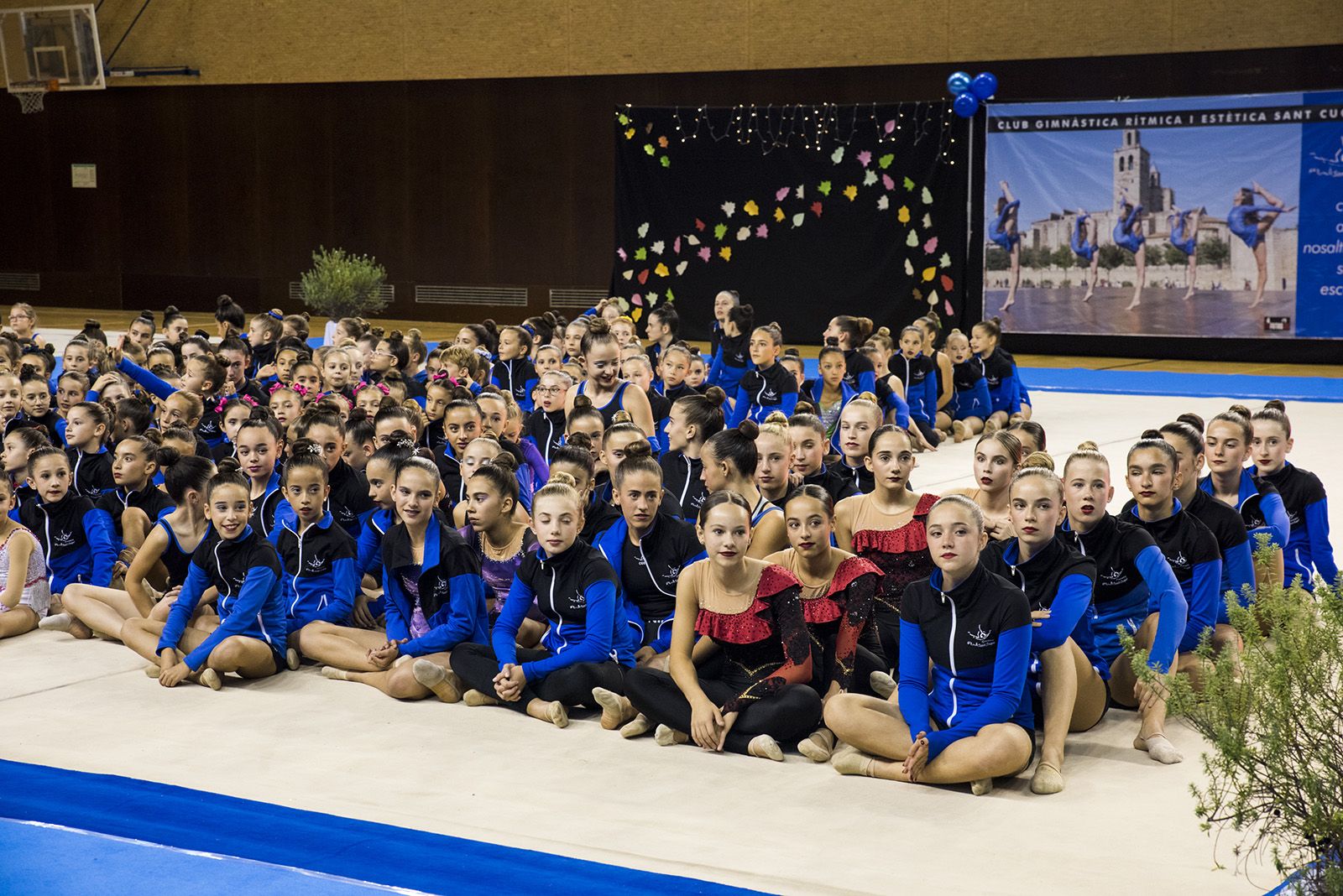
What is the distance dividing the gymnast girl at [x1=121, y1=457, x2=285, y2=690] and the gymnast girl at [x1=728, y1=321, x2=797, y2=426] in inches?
165

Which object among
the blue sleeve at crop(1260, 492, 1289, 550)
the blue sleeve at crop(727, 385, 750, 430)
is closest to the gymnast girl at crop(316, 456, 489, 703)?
the blue sleeve at crop(1260, 492, 1289, 550)

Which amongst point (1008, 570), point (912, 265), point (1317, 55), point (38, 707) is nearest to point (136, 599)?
point (38, 707)

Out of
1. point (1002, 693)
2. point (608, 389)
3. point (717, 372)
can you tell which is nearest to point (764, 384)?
point (608, 389)

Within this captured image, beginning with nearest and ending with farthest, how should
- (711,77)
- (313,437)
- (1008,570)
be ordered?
(1008,570) → (313,437) → (711,77)

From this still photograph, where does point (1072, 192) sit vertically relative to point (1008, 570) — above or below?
above

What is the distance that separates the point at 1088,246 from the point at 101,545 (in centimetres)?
1211

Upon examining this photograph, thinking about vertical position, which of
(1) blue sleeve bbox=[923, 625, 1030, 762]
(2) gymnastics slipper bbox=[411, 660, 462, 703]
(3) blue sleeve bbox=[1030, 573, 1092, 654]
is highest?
(3) blue sleeve bbox=[1030, 573, 1092, 654]

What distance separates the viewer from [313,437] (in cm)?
650

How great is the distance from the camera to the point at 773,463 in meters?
5.86

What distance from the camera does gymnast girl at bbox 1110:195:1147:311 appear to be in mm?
15672

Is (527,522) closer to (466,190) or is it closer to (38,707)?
(38,707)

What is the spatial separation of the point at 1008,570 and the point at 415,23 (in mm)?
17693

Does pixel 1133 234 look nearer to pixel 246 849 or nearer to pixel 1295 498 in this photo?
pixel 1295 498

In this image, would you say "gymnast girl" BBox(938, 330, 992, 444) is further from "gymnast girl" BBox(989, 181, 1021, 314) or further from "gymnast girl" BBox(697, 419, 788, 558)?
"gymnast girl" BBox(697, 419, 788, 558)
